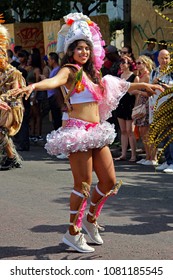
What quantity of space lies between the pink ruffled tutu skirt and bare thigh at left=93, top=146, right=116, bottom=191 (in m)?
0.08

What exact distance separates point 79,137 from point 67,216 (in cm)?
180

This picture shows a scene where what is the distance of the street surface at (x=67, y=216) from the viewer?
6.26m

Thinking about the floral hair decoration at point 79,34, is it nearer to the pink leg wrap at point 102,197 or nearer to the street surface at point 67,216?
the pink leg wrap at point 102,197

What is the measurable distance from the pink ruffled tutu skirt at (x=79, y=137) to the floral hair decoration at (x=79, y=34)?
1.86 feet

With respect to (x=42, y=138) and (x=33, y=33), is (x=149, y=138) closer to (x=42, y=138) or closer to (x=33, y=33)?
(x=42, y=138)

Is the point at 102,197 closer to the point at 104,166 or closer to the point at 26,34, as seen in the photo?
the point at 104,166

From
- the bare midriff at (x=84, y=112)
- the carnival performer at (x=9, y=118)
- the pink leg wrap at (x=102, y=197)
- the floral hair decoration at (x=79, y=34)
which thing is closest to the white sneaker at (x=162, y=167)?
the carnival performer at (x=9, y=118)

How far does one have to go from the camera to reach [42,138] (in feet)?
52.3

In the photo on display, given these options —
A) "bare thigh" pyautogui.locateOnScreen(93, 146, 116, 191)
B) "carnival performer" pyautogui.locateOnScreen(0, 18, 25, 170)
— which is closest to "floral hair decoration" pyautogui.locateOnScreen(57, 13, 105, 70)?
"bare thigh" pyautogui.locateOnScreen(93, 146, 116, 191)

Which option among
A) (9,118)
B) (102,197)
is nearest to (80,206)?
(102,197)

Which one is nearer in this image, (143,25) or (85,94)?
(85,94)

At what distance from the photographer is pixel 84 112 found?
6254 millimetres

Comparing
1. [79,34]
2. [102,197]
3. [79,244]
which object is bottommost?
[79,244]

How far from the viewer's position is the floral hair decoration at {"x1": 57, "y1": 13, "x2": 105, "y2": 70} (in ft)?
20.6
